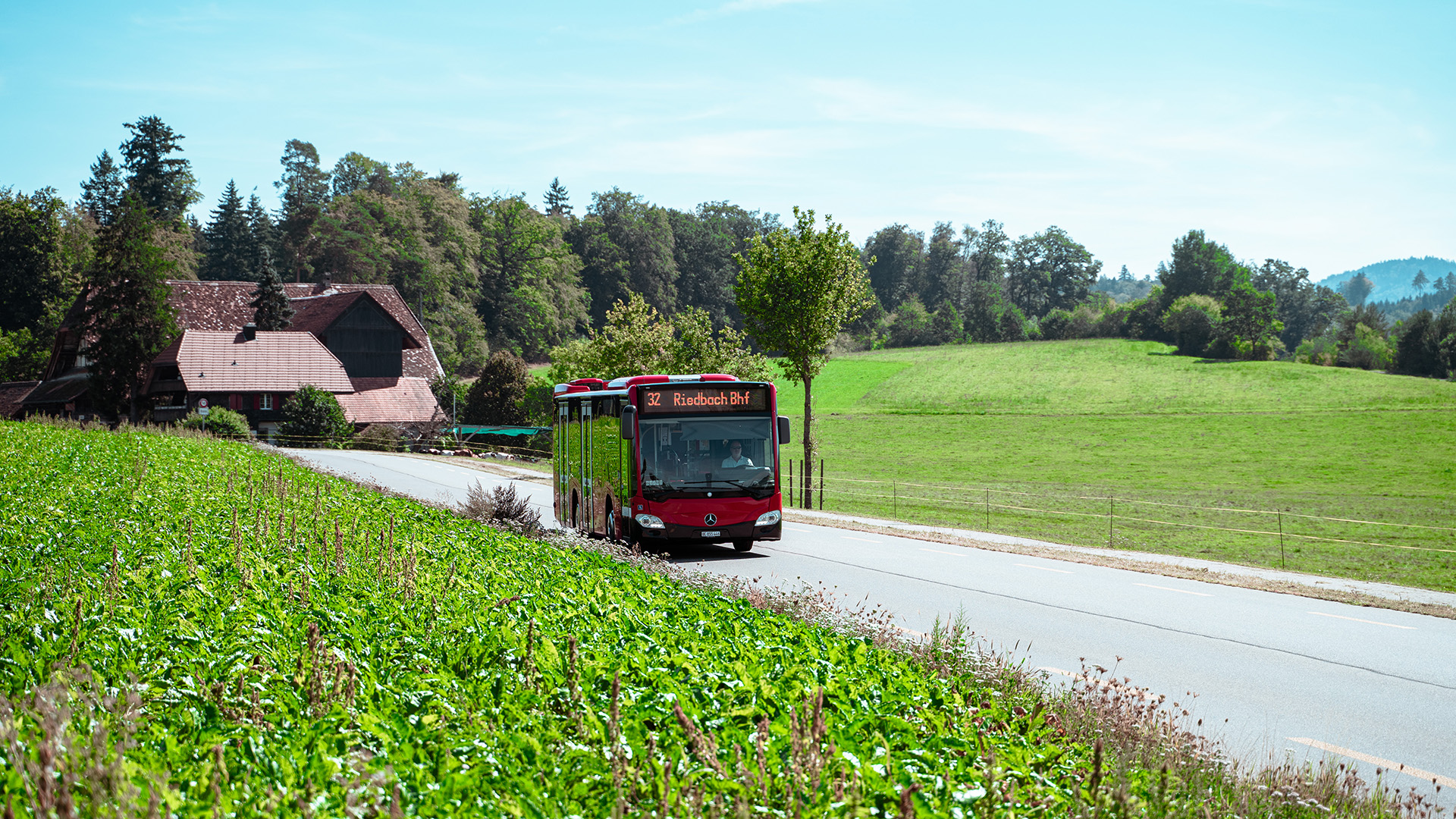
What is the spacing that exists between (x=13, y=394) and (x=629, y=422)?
77.1 metres

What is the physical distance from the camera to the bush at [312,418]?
6081 centimetres

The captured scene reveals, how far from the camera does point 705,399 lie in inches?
703

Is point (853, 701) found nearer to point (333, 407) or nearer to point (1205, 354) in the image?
point (333, 407)

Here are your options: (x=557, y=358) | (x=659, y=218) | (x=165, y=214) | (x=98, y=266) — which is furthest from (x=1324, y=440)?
(x=165, y=214)

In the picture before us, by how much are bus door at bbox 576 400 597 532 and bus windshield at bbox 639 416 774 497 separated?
9.15ft

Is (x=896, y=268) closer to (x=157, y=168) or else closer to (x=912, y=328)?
(x=912, y=328)

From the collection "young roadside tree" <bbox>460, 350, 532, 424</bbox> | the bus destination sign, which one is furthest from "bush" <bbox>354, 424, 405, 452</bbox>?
the bus destination sign

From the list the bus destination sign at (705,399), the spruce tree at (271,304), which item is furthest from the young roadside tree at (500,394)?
the bus destination sign at (705,399)

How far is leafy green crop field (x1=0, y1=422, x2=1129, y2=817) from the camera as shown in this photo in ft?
12.0

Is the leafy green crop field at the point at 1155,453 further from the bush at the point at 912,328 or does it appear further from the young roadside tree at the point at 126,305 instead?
the young roadside tree at the point at 126,305

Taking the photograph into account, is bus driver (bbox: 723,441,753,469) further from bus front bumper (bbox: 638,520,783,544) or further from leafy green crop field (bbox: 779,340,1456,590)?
leafy green crop field (bbox: 779,340,1456,590)

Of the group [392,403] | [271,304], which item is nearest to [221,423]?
[392,403]

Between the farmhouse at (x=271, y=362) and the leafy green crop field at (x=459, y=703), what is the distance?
58870 mm

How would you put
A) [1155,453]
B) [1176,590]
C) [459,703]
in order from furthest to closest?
1. [1155,453]
2. [1176,590]
3. [459,703]
